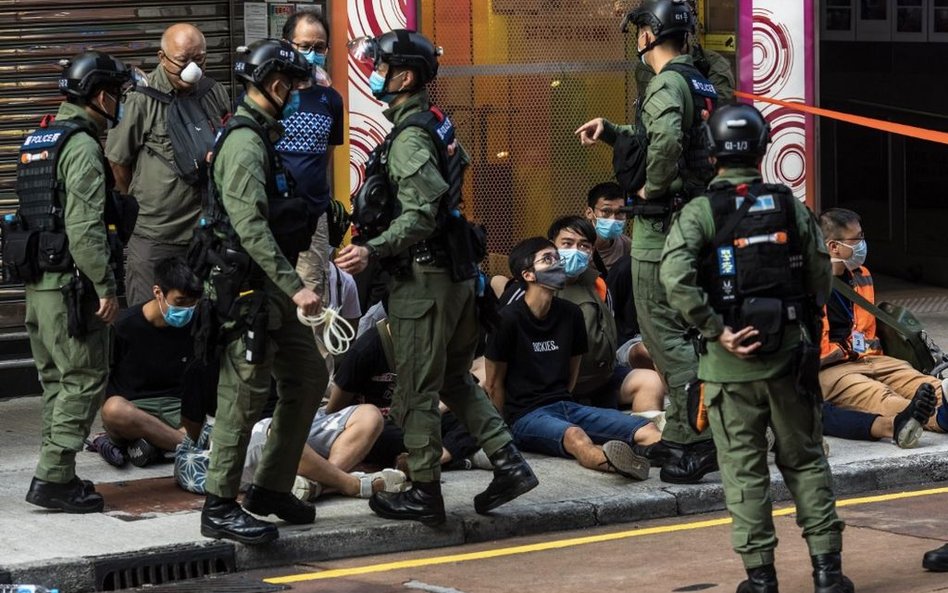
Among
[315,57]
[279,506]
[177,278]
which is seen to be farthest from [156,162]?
[279,506]

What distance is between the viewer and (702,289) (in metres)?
6.82

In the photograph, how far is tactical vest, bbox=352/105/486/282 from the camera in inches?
306

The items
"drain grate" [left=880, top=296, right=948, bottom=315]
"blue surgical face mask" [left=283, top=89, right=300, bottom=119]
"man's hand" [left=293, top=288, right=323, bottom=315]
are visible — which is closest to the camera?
"man's hand" [left=293, top=288, right=323, bottom=315]

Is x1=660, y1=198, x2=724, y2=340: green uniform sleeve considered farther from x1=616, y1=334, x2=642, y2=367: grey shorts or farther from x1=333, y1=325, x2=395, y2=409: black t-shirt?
x1=616, y1=334, x2=642, y2=367: grey shorts

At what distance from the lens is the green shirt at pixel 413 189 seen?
7.60 m

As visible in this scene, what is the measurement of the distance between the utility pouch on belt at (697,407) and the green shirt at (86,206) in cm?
252

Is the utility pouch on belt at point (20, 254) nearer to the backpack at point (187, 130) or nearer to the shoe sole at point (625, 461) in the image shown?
the backpack at point (187, 130)

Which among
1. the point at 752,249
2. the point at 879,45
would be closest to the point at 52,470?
the point at 752,249

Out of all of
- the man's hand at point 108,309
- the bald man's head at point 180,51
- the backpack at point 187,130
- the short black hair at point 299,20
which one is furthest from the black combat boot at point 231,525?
the short black hair at point 299,20

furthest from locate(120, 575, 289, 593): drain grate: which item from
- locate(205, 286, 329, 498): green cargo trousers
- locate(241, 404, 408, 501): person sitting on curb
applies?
locate(241, 404, 408, 501): person sitting on curb

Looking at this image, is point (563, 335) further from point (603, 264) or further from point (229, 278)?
point (229, 278)

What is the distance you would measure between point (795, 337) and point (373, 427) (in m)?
2.44

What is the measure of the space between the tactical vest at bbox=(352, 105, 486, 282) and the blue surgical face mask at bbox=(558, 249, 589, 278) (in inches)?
70.3

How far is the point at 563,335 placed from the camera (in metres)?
9.30
